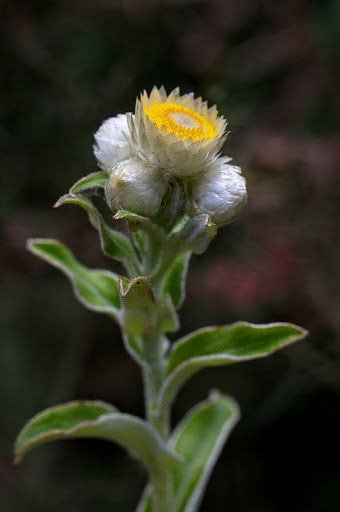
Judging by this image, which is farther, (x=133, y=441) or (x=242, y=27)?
(x=242, y=27)

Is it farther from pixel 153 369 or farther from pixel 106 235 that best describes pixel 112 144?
pixel 153 369

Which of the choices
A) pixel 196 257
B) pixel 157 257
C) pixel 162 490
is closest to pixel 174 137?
pixel 157 257

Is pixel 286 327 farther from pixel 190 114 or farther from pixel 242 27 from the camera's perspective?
pixel 242 27

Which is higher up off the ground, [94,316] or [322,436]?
[94,316]

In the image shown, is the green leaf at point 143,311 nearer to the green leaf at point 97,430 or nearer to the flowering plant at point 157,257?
the flowering plant at point 157,257

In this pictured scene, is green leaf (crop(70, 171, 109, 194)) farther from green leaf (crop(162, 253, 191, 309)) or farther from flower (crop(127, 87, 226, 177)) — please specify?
green leaf (crop(162, 253, 191, 309))

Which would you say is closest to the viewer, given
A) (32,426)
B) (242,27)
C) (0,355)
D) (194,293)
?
(32,426)

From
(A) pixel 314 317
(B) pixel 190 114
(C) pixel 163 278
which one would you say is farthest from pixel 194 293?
(B) pixel 190 114
